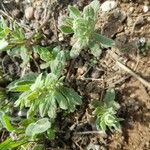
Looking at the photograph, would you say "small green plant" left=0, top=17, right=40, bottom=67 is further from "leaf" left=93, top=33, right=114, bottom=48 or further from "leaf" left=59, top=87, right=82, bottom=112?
"leaf" left=93, top=33, right=114, bottom=48

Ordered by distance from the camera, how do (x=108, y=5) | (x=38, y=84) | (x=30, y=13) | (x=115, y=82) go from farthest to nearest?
(x=30, y=13) < (x=108, y=5) < (x=115, y=82) < (x=38, y=84)

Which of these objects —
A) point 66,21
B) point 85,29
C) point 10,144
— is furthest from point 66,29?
point 10,144

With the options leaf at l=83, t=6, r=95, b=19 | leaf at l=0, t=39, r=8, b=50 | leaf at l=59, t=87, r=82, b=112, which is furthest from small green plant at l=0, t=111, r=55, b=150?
leaf at l=83, t=6, r=95, b=19

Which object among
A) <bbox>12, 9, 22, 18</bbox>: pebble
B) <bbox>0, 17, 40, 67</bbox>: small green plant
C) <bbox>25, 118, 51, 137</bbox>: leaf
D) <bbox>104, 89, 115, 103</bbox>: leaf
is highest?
<bbox>12, 9, 22, 18</bbox>: pebble

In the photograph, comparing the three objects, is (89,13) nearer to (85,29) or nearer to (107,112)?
(85,29)

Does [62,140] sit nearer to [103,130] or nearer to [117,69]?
[103,130]

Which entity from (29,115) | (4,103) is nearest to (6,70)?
(4,103)
